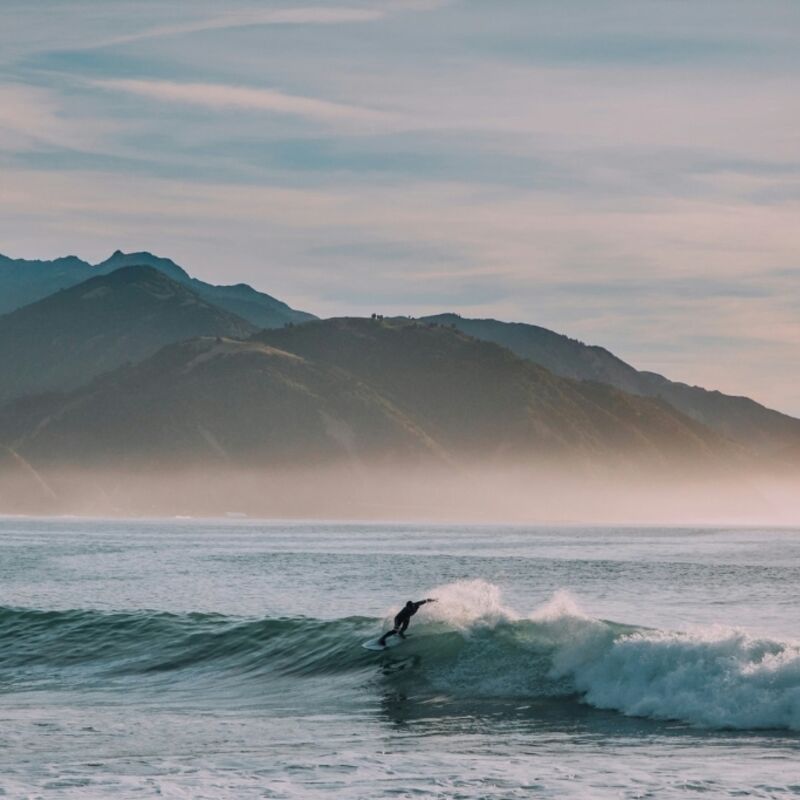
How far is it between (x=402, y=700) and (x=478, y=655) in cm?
455

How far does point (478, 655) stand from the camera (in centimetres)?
3550

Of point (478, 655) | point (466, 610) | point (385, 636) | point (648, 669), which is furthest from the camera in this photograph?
point (466, 610)

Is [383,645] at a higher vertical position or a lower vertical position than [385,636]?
lower

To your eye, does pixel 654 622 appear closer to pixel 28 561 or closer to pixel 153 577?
pixel 153 577

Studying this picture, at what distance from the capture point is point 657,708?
Result: 28.0 meters

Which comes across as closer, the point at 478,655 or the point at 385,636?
the point at 478,655

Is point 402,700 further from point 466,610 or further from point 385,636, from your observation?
point 466,610

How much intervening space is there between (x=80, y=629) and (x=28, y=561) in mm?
49270

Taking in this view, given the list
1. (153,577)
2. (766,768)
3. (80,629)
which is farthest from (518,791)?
(153,577)

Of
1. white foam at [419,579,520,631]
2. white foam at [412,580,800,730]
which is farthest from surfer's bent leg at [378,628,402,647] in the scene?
white foam at [412,580,800,730]

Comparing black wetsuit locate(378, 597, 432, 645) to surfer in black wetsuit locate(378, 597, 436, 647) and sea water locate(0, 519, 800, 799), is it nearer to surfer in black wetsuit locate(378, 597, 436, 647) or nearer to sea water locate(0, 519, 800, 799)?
surfer in black wetsuit locate(378, 597, 436, 647)

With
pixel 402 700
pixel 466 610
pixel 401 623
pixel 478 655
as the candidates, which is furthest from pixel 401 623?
pixel 402 700

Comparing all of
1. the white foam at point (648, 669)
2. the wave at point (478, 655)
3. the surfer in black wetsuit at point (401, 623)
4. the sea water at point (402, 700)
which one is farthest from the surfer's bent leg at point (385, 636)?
the white foam at point (648, 669)

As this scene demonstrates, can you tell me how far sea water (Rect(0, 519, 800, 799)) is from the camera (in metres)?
21.4
